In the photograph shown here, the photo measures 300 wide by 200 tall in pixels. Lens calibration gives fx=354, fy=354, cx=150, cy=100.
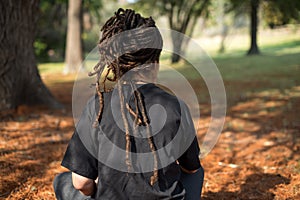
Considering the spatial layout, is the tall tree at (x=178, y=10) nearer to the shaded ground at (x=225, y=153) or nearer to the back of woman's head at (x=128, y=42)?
the shaded ground at (x=225, y=153)

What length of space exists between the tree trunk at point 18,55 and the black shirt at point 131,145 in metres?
4.42

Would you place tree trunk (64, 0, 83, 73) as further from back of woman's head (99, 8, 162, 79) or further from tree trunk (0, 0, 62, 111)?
back of woman's head (99, 8, 162, 79)

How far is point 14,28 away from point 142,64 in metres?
4.71

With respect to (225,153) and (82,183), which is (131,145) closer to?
(82,183)

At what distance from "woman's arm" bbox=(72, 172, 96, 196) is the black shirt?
0.11 ft

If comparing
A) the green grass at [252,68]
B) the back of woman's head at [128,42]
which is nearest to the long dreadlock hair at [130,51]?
the back of woman's head at [128,42]

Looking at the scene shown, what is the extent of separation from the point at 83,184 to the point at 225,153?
122 inches

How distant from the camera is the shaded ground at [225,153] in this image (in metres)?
3.46

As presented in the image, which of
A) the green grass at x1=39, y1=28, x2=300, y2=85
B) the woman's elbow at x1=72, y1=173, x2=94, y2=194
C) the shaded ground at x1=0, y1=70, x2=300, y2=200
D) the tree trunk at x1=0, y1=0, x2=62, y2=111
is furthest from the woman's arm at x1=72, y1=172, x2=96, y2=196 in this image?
the tree trunk at x1=0, y1=0, x2=62, y2=111

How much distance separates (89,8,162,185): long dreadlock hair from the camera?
6.02ft

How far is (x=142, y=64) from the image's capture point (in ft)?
6.25

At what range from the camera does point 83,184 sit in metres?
1.92

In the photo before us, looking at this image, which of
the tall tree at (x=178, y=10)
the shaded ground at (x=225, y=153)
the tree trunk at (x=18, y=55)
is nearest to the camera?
the shaded ground at (x=225, y=153)

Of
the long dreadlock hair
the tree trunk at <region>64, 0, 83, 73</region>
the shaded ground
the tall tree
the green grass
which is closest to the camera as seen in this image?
the long dreadlock hair
